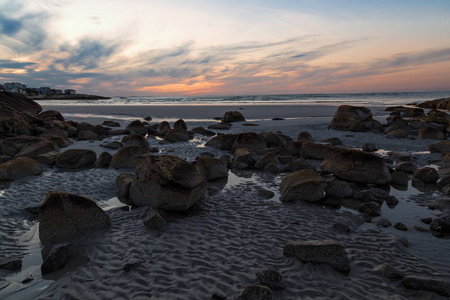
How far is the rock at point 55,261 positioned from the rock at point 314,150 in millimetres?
10140

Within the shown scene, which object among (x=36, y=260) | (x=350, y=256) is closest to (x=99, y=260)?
(x=36, y=260)

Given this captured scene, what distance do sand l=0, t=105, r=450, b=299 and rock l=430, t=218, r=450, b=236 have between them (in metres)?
0.27

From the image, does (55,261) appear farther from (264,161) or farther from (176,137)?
(176,137)

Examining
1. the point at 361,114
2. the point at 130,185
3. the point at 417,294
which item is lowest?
the point at 417,294

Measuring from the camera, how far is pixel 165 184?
6641 millimetres

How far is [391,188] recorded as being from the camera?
8.46 metres

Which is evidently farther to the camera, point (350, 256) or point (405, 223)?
point (405, 223)

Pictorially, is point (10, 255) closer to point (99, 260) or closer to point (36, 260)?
point (36, 260)

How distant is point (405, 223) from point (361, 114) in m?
17.5

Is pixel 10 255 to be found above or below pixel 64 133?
below

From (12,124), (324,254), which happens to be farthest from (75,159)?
(324,254)

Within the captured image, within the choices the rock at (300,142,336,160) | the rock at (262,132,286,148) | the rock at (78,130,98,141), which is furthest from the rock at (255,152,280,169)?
the rock at (78,130,98,141)

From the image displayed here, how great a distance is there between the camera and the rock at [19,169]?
892 centimetres

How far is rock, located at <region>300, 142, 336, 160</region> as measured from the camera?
479 inches
